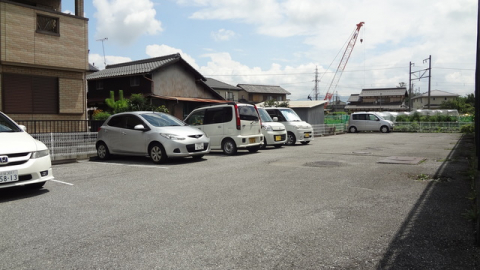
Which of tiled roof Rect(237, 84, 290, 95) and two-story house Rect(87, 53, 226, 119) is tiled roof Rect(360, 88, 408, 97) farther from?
two-story house Rect(87, 53, 226, 119)

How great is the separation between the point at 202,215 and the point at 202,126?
27.6 ft

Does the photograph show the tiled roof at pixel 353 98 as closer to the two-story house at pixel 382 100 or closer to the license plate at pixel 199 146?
the two-story house at pixel 382 100

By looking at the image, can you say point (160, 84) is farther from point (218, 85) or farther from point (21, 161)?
point (218, 85)

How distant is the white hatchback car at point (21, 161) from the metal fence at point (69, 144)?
3.79 metres

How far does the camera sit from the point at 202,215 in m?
4.85

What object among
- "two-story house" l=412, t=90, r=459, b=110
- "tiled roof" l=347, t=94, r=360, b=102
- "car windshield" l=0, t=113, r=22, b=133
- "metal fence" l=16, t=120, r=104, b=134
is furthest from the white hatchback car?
"two-story house" l=412, t=90, r=459, b=110

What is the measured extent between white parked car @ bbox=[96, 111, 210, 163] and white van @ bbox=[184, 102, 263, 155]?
67.8 inches

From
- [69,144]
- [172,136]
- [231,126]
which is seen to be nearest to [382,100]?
[231,126]

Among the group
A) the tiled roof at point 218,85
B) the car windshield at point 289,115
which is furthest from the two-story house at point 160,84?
the tiled roof at point 218,85

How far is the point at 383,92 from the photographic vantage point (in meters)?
69.6

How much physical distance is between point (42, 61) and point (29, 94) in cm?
130

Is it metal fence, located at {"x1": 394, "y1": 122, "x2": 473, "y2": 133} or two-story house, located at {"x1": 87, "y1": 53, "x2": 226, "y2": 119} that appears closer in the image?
two-story house, located at {"x1": 87, "y1": 53, "x2": 226, "y2": 119}

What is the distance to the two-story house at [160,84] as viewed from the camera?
2508 cm

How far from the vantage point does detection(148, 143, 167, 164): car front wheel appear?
9969mm
